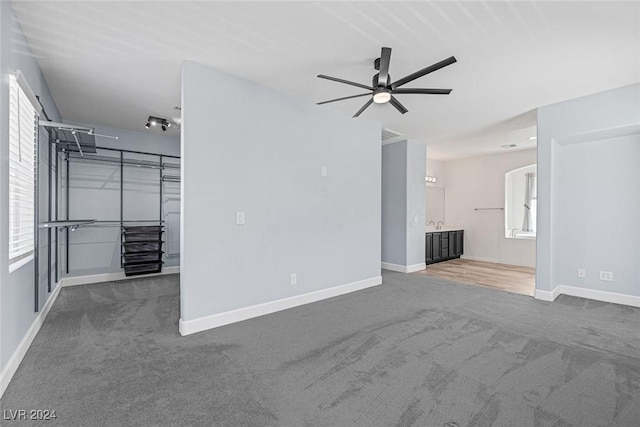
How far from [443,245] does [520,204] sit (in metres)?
2.05

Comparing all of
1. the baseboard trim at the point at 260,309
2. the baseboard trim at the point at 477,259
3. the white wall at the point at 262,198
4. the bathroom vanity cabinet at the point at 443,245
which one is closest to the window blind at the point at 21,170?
the white wall at the point at 262,198

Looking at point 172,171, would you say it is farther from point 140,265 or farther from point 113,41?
point 113,41

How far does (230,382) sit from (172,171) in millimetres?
4638

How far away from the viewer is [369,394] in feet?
6.24

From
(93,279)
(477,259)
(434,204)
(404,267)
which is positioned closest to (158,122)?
(93,279)

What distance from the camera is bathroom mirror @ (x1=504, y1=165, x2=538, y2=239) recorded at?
695 cm

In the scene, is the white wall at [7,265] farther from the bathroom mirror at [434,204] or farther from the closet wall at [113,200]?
the bathroom mirror at [434,204]

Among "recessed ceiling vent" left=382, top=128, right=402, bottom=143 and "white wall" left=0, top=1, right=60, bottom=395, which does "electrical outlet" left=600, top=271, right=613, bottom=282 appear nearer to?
"recessed ceiling vent" left=382, top=128, right=402, bottom=143

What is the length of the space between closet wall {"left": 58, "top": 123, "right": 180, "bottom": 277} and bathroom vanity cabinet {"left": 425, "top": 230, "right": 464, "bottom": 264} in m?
5.26

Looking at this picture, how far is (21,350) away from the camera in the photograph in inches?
91.2

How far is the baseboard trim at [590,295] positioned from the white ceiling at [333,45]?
2.52 metres

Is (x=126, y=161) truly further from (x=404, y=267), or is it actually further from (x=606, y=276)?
(x=606, y=276)

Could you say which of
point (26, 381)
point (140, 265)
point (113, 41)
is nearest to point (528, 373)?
point (26, 381)

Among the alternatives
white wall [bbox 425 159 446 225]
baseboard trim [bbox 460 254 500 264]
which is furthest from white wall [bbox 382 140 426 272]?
baseboard trim [bbox 460 254 500 264]
